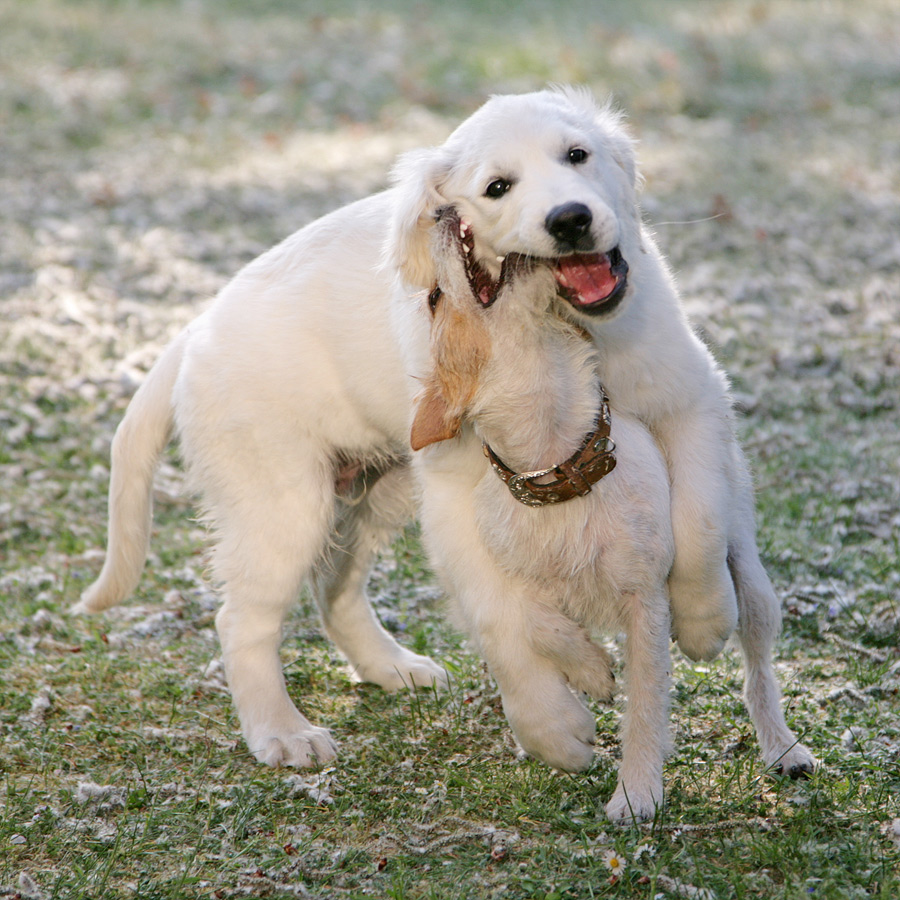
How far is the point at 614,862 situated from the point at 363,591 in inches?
69.9

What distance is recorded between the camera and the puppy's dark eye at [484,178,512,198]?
3338mm

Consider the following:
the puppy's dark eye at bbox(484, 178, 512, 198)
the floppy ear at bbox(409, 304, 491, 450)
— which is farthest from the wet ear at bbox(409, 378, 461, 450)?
the puppy's dark eye at bbox(484, 178, 512, 198)

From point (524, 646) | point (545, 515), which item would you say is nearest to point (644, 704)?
point (524, 646)

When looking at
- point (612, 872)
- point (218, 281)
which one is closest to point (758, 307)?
point (218, 281)

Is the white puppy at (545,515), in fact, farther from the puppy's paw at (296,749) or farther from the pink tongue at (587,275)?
the puppy's paw at (296,749)

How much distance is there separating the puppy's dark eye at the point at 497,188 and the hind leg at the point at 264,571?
48.8 inches

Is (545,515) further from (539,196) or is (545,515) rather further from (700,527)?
(539,196)

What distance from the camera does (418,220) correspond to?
10.9ft

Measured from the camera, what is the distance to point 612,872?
2.96 meters

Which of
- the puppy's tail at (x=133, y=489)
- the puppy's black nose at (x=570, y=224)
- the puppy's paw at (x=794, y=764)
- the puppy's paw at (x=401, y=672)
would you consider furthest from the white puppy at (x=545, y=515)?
the puppy's tail at (x=133, y=489)

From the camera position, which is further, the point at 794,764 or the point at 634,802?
the point at 794,764

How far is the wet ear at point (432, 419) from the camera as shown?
3100mm

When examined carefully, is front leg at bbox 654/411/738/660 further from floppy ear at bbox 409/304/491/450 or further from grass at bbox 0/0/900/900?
floppy ear at bbox 409/304/491/450

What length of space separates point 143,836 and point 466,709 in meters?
1.17
